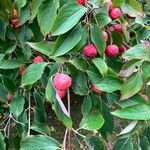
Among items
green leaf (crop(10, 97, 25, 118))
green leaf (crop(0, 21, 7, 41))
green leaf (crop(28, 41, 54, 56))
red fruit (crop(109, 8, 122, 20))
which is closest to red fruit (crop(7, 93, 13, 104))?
green leaf (crop(10, 97, 25, 118))

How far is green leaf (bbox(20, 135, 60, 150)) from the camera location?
82 centimetres

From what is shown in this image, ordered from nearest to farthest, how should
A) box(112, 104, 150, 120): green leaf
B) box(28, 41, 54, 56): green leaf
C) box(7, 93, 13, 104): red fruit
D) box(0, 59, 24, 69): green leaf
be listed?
box(112, 104, 150, 120): green leaf → box(28, 41, 54, 56): green leaf → box(0, 59, 24, 69): green leaf → box(7, 93, 13, 104): red fruit

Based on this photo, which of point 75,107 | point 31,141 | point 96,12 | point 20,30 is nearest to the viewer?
point 31,141

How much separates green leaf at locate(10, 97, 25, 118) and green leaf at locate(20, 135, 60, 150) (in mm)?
210

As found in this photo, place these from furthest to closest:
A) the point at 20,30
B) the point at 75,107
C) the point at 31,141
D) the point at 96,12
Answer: the point at 75,107, the point at 20,30, the point at 96,12, the point at 31,141

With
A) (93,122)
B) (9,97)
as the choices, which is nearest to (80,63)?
(93,122)

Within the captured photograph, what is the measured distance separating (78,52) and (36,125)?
220 mm

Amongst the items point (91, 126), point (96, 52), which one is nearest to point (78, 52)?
point (96, 52)

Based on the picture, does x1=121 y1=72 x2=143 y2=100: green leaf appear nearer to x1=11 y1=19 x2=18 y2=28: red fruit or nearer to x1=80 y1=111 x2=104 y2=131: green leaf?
x1=80 y1=111 x2=104 y2=131: green leaf

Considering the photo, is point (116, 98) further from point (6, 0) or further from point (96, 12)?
point (6, 0)

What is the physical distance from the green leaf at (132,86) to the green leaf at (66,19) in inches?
6.8

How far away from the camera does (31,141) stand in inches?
32.8

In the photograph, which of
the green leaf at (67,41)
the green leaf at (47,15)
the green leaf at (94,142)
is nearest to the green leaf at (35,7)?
the green leaf at (47,15)

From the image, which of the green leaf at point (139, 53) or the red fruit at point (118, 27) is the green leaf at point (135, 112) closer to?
the green leaf at point (139, 53)
